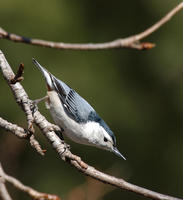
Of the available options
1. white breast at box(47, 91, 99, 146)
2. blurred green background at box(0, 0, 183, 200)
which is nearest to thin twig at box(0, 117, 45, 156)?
white breast at box(47, 91, 99, 146)

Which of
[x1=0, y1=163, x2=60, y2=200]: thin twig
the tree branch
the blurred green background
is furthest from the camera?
the blurred green background

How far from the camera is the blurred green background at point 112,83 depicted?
3525 millimetres

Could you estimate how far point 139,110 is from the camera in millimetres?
3748

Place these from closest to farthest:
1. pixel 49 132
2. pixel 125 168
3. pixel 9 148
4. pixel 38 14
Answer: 1. pixel 49 132
2. pixel 9 148
3. pixel 125 168
4. pixel 38 14

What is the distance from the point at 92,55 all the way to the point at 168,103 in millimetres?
924

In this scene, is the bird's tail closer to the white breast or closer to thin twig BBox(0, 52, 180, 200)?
the white breast

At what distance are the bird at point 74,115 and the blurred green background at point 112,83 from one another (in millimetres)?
953

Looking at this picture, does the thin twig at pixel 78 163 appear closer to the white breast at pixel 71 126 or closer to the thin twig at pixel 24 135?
the thin twig at pixel 24 135

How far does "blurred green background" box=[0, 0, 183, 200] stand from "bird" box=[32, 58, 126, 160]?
953 mm

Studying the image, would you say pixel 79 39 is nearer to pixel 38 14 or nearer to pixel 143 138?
pixel 38 14

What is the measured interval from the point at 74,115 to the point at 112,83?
142 centimetres

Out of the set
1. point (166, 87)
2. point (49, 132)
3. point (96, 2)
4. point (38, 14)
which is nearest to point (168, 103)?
point (166, 87)

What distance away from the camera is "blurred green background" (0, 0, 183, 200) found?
3.53 meters

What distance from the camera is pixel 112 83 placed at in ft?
12.5
